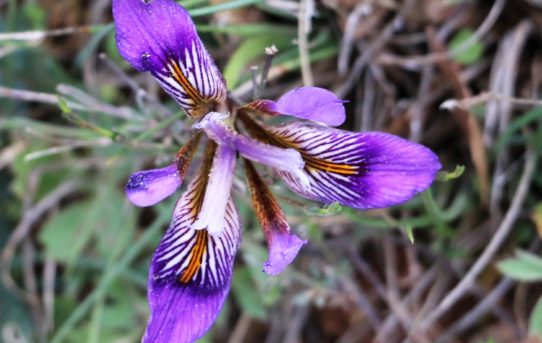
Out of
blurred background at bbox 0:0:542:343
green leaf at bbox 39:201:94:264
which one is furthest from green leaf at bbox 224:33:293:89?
green leaf at bbox 39:201:94:264

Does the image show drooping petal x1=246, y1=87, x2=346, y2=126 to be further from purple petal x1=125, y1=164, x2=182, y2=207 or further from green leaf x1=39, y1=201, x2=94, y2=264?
green leaf x1=39, y1=201, x2=94, y2=264

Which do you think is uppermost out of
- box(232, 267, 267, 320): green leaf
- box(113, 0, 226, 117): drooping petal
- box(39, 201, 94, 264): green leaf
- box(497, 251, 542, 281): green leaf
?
box(113, 0, 226, 117): drooping petal

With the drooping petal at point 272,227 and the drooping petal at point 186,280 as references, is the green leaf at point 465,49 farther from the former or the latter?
the drooping petal at point 186,280

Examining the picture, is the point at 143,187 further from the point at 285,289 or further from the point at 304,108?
the point at 285,289

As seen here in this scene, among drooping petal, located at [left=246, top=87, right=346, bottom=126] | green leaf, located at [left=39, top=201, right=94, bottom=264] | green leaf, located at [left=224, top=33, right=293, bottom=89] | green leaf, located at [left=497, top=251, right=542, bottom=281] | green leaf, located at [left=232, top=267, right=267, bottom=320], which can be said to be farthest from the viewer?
green leaf, located at [left=39, top=201, right=94, bottom=264]

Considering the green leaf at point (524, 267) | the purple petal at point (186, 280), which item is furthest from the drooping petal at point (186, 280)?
the green leaf at point (524, 267)

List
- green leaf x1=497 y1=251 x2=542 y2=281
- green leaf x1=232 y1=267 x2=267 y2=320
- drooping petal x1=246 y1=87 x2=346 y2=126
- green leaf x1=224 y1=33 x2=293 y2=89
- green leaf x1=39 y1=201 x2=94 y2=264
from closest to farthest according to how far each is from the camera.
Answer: drooping petal x1=246 y1=87 x2=346 y2=126, green leaf x1=497 y1=251 x2=542 y2=281, green leaf x1=224 y1=33 x2=293 y2=89, green leaf x1=232 y1=267 x2=267 y2=320, green leaf x1=39 y1=201 x2=94 y2=264

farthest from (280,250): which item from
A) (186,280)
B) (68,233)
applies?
(68,233)
